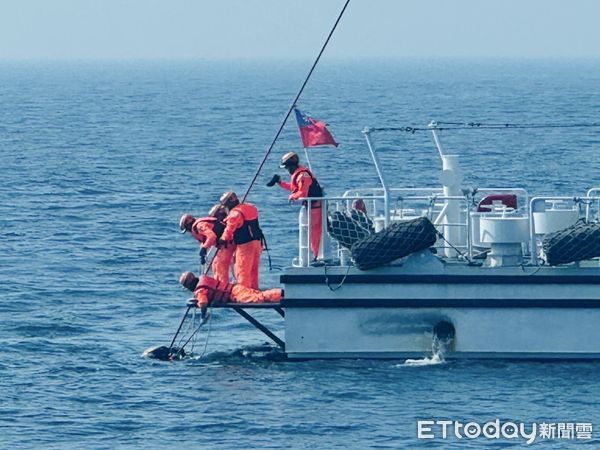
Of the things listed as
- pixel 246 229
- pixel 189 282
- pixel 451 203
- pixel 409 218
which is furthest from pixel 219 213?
pixel 451 203

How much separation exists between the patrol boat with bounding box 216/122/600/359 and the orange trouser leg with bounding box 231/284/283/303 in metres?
0.10

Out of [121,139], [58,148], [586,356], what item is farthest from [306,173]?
[121,139]

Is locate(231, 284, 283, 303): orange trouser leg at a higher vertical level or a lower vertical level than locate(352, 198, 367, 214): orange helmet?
lower

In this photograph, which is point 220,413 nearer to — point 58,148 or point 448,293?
point 448,293

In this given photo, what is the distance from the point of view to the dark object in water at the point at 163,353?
68.7 ft

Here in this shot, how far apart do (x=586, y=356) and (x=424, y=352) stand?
5.66ft

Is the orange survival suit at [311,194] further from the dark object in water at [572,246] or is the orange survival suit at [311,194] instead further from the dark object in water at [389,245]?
the dark object in water at [572,246]

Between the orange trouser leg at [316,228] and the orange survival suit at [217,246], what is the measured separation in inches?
35.8

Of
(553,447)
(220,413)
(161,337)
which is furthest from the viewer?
(161,337)

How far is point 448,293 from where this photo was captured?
1975 cm

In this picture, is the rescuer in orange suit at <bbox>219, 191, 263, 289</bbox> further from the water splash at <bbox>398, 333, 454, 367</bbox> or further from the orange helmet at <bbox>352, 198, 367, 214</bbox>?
the water splash at <bbox>398, 333, 454, 367</bbox>

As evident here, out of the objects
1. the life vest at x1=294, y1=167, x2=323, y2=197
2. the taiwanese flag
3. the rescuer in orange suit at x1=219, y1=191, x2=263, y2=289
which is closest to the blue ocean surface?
the rescuer in orange suit at x1=219, y1=191, x2=263, y2=289

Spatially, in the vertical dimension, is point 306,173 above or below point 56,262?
above

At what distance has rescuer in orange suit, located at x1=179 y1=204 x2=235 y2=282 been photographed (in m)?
20.7
